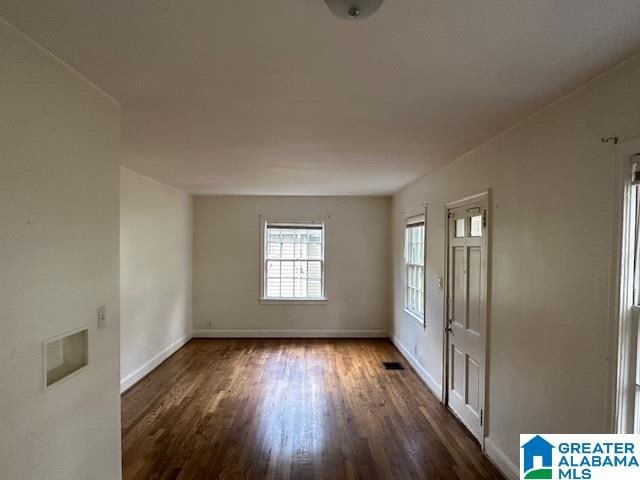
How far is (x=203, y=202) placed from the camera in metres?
6.53

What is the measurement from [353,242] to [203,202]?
274 cm

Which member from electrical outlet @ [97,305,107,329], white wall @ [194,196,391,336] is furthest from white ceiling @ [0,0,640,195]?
white wall @ [194,196,391,336]

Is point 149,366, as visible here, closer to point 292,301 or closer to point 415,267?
point 292,301

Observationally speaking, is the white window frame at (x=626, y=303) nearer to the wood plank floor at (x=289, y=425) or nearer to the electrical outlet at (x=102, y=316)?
the wood plank floor at (x=289, y=425)

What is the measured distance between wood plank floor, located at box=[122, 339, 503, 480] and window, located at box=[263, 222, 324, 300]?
5.04ft

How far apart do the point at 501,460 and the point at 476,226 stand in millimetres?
1813

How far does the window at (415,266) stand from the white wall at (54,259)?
3.65 m

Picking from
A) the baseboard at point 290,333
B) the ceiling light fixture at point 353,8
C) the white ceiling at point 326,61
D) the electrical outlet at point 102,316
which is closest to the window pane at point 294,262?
the baseboard at point 290,333

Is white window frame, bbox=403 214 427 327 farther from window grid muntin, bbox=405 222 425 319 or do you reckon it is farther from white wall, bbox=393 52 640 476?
white wall, bbox=393 52 640 476

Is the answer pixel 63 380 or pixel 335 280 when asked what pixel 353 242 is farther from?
pixel 63 380

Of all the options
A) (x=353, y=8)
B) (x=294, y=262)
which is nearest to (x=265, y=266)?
(x=294, y=262)

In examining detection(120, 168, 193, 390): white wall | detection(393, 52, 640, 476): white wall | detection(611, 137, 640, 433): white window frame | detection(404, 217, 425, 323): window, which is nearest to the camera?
detection(611, 137, 640, 433): white window frame

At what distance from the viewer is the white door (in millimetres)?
3078

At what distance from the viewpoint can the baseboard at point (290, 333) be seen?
6523mm
